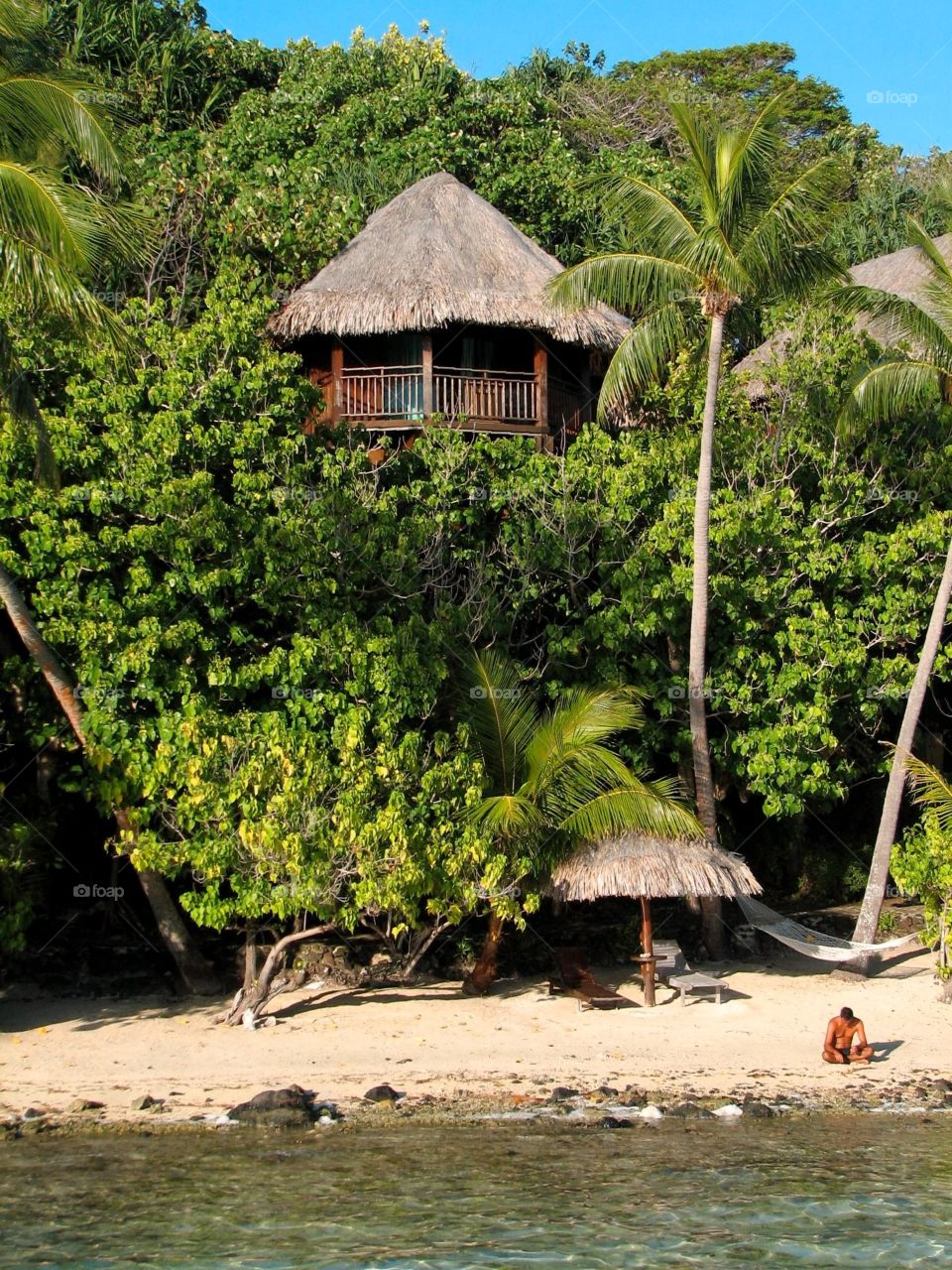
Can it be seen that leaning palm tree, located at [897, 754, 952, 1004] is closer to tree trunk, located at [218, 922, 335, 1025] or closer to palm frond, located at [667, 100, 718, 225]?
tree trunk, located at [218, 922, 335, 1025]

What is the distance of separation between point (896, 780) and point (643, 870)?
12.6 ft

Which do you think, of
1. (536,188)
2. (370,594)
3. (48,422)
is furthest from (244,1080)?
(536,188)

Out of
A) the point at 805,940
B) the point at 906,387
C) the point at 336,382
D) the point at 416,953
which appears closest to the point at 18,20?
the point at 336,382

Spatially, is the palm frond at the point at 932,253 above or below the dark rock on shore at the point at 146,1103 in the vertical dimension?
above

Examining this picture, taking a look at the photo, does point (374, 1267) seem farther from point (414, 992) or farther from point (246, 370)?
point (246, 370)

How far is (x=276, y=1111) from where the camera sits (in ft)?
37.1

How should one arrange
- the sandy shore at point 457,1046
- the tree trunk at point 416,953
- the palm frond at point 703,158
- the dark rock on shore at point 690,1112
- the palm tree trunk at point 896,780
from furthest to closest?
the palm tree trunk at point 896,780
the palm frond at point 703,158
the tree trunk at point 416,953
the sandy shore at point 457,1046
the dark rock on shore at point 690,1112

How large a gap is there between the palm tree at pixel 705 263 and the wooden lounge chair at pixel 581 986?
2088 millimetres

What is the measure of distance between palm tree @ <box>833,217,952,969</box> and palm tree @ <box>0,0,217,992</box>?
26.8 feet

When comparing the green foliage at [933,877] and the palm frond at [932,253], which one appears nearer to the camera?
the green foliage at [933,877]

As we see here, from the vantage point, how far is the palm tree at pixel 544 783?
1346 cm

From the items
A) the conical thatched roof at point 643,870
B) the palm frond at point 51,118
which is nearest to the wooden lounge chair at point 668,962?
the conical thatched roof at point 643,870

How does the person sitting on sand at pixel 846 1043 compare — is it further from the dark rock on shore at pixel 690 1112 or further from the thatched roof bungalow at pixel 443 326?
the thatched roof bungalow at pixel 443 326

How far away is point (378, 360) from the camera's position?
20359 millimetres
